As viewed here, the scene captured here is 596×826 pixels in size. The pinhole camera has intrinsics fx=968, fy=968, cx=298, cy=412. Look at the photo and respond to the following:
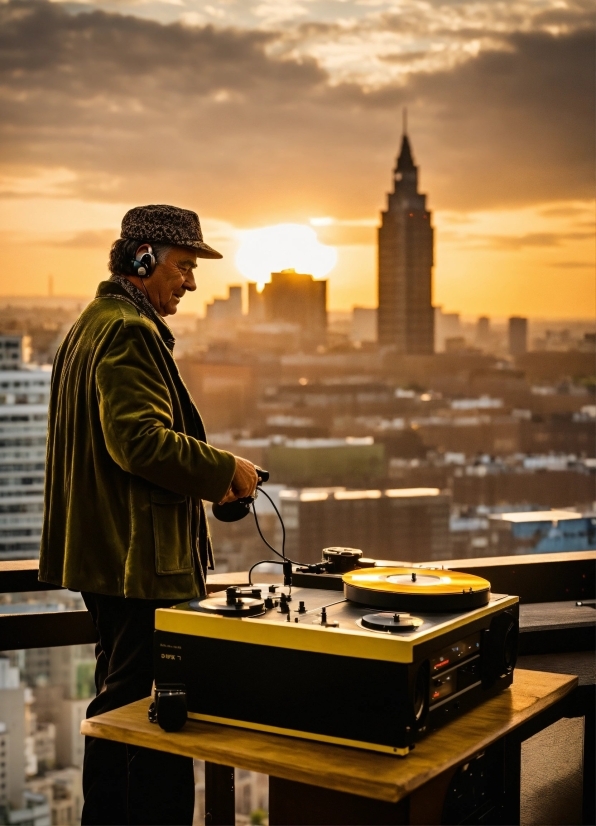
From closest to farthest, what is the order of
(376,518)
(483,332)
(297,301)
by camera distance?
(297,301), (483,332), (376,518)

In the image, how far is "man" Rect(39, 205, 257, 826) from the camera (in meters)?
1.54

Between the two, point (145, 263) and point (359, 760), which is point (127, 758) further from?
point (145, 263)

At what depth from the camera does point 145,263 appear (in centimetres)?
177

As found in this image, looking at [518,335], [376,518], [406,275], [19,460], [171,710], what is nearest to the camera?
[171,710]

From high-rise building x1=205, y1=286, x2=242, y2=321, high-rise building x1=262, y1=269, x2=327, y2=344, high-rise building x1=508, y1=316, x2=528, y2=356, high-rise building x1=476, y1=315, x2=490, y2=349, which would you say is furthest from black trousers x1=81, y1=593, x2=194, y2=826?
high-rise building x1=476, y1=315, x2=490, y2=349

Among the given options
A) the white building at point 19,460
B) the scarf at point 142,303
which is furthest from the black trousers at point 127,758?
the white building at point 19,460

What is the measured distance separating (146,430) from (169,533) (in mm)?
205

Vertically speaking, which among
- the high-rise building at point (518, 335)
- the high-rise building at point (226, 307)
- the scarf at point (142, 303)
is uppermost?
the high-rise building at point (226, 307)

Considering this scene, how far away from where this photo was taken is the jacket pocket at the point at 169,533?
1616 millimetres

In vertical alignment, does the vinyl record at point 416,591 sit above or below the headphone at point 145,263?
below

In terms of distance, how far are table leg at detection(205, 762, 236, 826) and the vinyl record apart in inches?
16.4

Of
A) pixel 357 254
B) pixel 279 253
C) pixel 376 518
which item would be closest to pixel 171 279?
pixel 279 253

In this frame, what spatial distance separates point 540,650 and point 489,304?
24.2m

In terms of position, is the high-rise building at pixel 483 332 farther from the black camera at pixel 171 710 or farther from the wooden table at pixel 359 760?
the black camera at pixel 171 710
